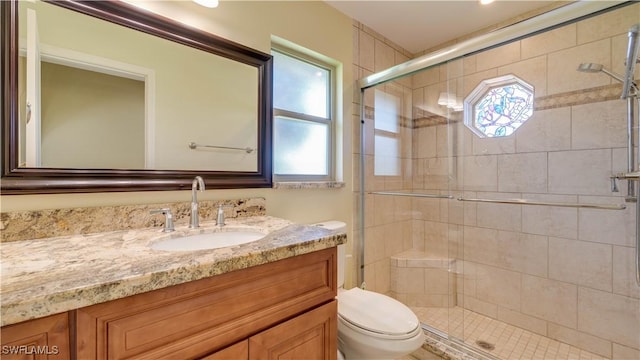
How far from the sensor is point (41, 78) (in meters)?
0.96

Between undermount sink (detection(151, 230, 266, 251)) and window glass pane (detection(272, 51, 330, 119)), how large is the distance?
874mm

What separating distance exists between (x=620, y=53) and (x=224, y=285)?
2.47m

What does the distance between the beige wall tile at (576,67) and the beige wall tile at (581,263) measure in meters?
1.03

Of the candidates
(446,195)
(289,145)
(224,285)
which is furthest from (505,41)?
(224,285)

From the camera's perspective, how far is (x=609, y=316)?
5.36ft

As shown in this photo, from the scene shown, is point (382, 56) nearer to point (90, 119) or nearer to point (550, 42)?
point (550, 42)

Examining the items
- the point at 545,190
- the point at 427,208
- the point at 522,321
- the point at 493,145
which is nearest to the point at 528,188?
the point at 545,190

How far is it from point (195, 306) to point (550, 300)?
90.7 inches

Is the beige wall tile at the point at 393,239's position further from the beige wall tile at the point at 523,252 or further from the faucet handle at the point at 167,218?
the faucet handle at the point at 167,218

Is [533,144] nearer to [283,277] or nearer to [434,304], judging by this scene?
[434,304]

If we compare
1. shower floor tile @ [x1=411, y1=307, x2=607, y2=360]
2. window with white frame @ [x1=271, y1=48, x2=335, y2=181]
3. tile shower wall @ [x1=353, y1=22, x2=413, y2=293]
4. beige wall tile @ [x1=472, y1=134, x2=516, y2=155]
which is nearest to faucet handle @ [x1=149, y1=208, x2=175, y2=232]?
window with white frame @ [x1=271, y1=48, x2=335, y2=181]

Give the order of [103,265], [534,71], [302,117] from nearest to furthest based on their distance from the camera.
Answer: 1. [103,265]
2. [302,117]
3. [534,71]

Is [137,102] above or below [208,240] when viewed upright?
above

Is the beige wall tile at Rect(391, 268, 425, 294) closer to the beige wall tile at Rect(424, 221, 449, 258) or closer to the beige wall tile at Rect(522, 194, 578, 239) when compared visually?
the beige wall tile at Rect(424, 221, 449, 258)
